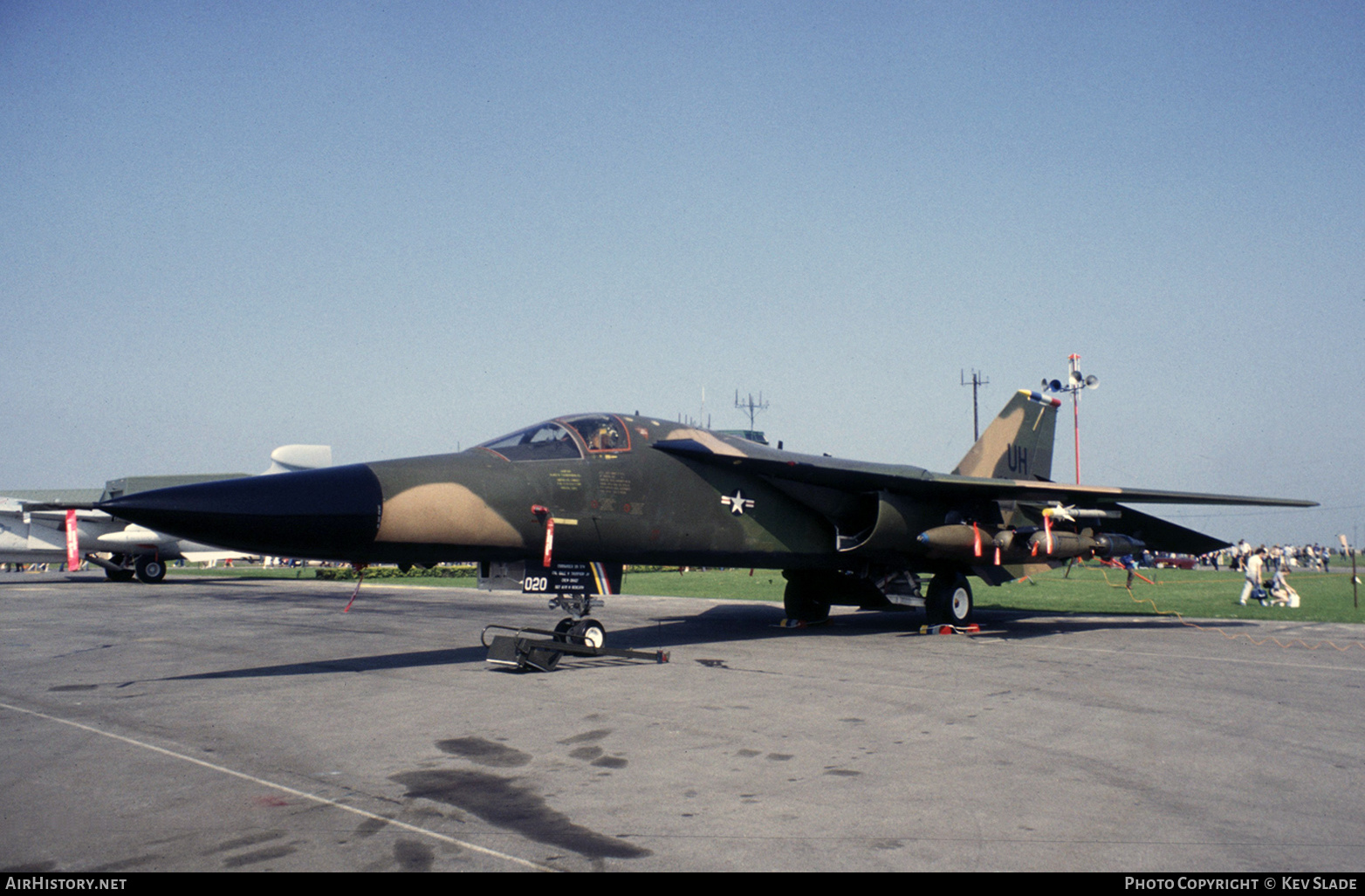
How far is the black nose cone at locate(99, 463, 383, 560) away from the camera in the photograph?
736cm

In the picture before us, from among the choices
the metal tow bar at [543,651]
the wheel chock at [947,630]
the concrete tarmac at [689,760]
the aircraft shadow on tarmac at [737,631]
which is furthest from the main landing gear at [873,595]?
the metal tow bar at [543,651]

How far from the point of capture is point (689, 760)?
595cm

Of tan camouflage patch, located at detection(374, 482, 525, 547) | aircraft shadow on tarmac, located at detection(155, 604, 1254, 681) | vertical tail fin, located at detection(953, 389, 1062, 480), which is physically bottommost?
aircraft shadow on tarmac, located at detection(155, 604, 1254, 681)

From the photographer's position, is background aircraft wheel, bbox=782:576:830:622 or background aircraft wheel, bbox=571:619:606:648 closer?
background aircraft wheel, bbox=571:619:606:648

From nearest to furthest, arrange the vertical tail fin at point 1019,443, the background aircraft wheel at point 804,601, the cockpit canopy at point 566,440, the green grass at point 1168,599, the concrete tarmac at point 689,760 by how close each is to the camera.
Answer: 1. the concrete tarmac at point 689,760
2. the cockpit canopy at point 566,440
3. the background aircraft wheel at point 804,601
4. the vertical tail fin at point 1019,443
5. the green grass at point 1168,599

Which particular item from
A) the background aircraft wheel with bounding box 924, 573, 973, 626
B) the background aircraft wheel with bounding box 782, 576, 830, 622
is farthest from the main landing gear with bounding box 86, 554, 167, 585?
the background aircraft wheel with bounding box 924, 573, 973, 626

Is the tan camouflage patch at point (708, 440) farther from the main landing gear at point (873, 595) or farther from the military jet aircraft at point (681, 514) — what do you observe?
the main landing gear at point (873, 595)

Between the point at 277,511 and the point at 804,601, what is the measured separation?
414 inches

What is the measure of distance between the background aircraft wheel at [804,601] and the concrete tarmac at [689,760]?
377 cm

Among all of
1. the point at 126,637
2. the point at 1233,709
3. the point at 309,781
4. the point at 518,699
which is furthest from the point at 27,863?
the point at 126,637

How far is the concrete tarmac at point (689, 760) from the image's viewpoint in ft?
13.7

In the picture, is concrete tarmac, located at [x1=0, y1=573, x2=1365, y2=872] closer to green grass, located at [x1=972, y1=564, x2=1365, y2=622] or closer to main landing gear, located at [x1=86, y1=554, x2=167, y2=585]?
green grass, located at [x1=972, y1=564, x2=1365, y2=622]

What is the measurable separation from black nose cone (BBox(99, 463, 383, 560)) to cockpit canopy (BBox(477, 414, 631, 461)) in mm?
1964

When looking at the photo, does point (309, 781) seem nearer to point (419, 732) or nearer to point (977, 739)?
point (419, 732)
